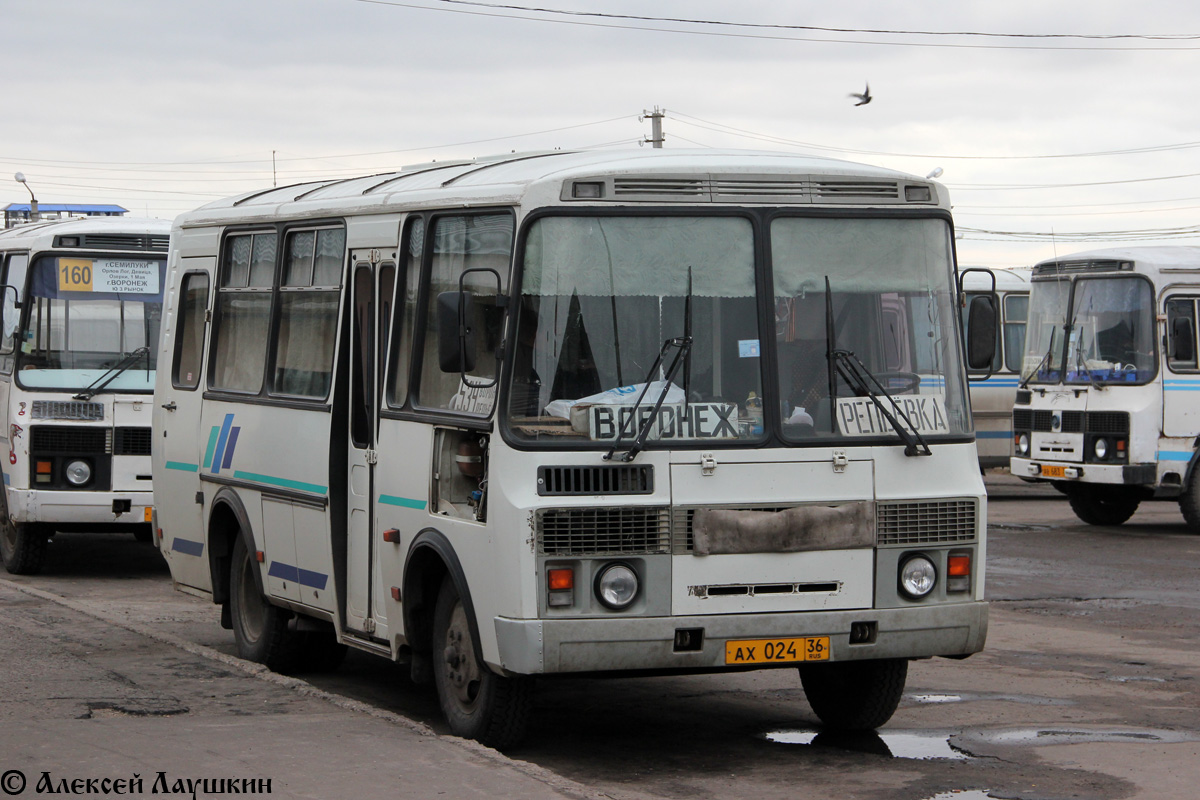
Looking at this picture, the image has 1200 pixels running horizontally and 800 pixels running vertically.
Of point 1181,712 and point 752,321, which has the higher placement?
→ point 752,321

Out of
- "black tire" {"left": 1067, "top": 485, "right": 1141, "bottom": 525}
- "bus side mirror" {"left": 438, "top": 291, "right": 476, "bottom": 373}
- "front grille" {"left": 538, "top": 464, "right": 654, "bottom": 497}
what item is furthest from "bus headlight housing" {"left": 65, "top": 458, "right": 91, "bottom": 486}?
"black tire" {"left": 1067, "top": 485, "right": 1141, "bottom": 525}

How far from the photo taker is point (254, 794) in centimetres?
636

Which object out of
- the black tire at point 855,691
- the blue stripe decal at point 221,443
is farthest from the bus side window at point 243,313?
the black tire at point 855,691

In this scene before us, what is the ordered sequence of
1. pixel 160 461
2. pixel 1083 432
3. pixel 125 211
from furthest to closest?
1. pixel 125 211
2. pixel 1083 432
3. pixel 160 461

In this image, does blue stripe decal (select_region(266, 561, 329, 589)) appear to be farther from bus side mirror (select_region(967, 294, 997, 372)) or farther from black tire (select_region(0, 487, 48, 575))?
black tire (select_region(0, 487, 48, 575))

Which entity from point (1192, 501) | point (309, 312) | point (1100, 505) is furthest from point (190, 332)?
point (1100, 505)

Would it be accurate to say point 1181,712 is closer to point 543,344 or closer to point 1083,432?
point 543,344

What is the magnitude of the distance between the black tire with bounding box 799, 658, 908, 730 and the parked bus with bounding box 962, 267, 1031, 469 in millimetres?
16274

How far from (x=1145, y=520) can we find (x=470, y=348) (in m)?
16.4

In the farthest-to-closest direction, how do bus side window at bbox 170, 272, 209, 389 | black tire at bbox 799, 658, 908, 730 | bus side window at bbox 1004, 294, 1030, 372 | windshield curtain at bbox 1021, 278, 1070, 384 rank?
bus side window at bbox 1004, 294, 1030, 372
windshield curtain at bbox 1021, 278, 1070, 384
bus side window at bbox 170, 272, 209, 389
black tire at bbox 799, 658, 908, 730

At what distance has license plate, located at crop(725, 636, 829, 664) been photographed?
7.34 m

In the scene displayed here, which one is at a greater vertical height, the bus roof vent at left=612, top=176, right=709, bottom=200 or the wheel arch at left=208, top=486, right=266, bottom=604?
the bus roof vent at left=612, top=176, right=709, bottom=200

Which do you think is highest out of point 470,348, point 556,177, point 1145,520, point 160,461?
point 556,177

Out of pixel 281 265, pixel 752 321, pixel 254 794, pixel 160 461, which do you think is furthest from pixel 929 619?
pixel 160 461
